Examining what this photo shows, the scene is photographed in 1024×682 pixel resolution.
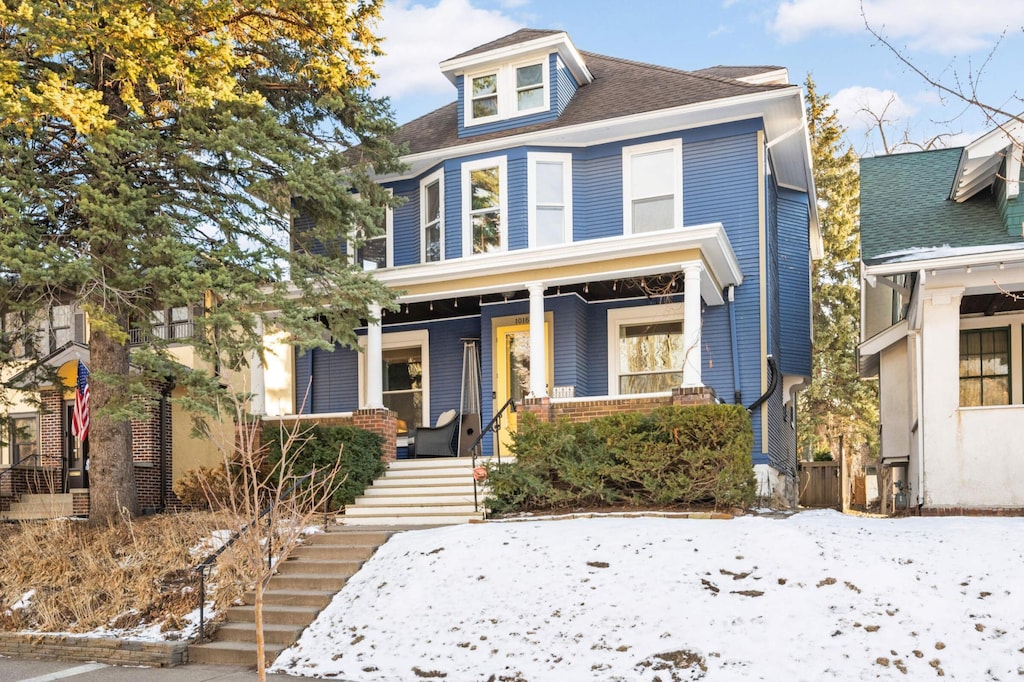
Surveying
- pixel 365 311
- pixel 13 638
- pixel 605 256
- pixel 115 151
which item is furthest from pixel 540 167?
pixel 13 638

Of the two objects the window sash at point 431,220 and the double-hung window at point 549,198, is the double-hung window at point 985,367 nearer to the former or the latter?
the double-hung window at point 549,198

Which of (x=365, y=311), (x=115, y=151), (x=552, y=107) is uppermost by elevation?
(x=552, y=107)

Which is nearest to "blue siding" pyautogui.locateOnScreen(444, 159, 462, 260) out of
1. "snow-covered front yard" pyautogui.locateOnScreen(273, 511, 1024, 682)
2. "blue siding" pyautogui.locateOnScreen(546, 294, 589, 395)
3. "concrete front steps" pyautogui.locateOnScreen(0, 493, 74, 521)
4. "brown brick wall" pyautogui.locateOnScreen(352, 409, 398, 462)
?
"blue siding" pyautogui.locateOnScreen(546, 294, 589, 395)

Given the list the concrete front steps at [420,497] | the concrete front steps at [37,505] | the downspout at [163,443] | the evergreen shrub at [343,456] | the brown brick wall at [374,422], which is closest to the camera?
the concrete front steps at [420,497]

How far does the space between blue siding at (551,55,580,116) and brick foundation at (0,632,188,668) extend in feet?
37.4

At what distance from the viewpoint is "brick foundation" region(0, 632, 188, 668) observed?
375 inches

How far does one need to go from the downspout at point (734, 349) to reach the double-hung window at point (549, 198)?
2878 millimetres

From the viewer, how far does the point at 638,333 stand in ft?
54.0

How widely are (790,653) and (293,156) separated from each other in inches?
382

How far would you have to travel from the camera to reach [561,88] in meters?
17.6

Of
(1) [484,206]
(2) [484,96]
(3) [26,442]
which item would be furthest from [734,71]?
(3) [26,442]

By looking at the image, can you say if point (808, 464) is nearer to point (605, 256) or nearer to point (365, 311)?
point (605, 256)

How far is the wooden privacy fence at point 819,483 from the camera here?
22.3 metres

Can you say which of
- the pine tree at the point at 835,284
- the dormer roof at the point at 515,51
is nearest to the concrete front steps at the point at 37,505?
the dormer roof at the point at 515,51
